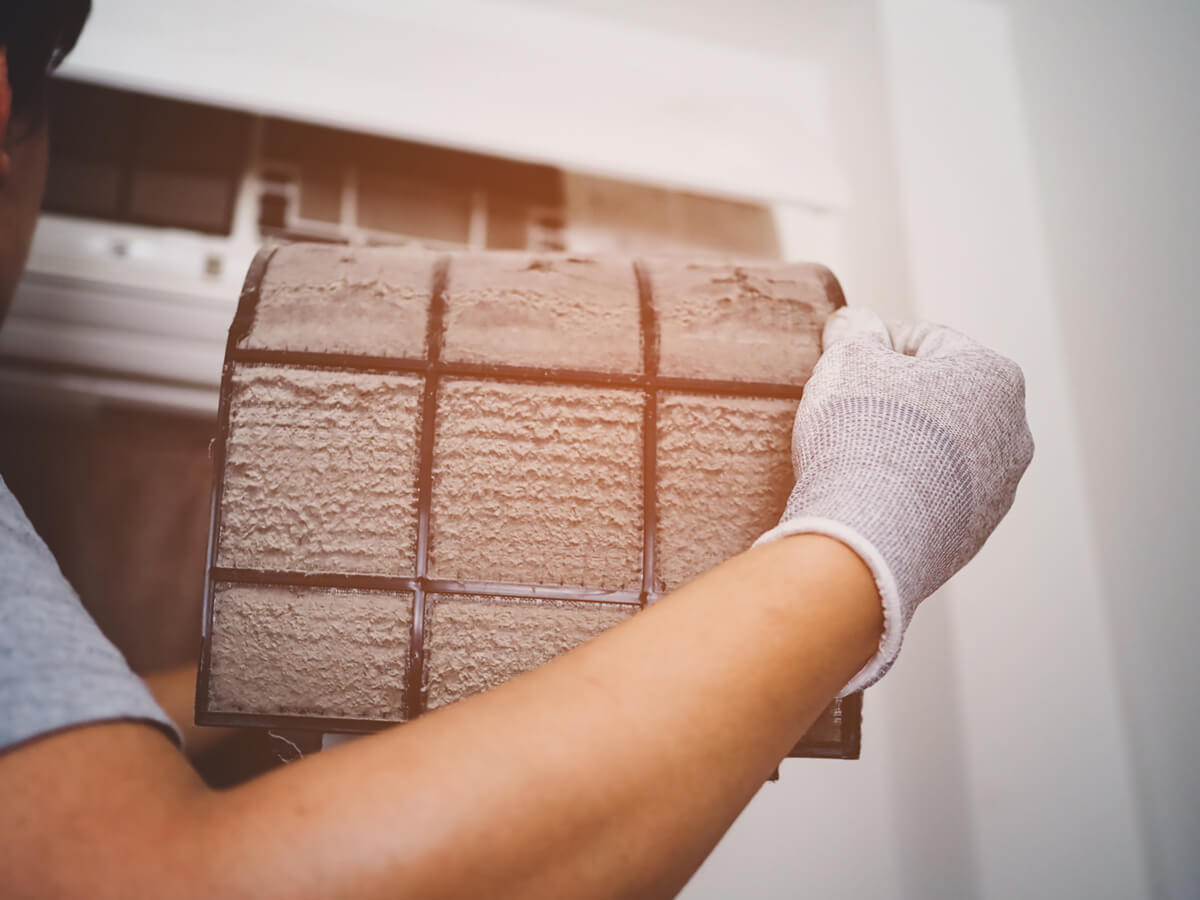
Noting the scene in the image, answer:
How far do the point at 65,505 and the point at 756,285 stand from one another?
1.23 metres

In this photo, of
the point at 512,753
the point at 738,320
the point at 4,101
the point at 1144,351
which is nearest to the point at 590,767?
the point at 512,753

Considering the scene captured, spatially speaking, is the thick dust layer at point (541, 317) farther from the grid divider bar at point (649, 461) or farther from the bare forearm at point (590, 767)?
the bare forearm at point (590, 767)

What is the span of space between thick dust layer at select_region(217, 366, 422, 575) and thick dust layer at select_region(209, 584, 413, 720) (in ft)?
0.06

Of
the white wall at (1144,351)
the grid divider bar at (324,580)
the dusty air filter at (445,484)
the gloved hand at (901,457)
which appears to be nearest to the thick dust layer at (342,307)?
the dusty air filter at (445,484)

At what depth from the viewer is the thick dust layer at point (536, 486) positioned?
33cm

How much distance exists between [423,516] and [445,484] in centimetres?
2

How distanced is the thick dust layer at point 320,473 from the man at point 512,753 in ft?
0.27

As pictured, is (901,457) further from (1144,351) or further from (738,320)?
(1144,351)

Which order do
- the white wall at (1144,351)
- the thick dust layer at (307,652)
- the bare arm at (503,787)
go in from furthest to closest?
the white wall at (1144,351) < the thick dust layer at (307,652) < the bare arm at (503,787)

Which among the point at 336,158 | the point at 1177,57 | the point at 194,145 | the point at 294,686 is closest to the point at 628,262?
the point at 294,686

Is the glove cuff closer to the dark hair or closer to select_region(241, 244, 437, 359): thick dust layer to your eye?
select_region(241, 244, 437, 359): thick dust layer

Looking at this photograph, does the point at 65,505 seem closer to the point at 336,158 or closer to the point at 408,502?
the point at 336,158

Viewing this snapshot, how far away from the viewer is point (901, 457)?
32 centimetres

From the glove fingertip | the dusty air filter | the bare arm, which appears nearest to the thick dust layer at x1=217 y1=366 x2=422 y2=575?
the dusty air filter
